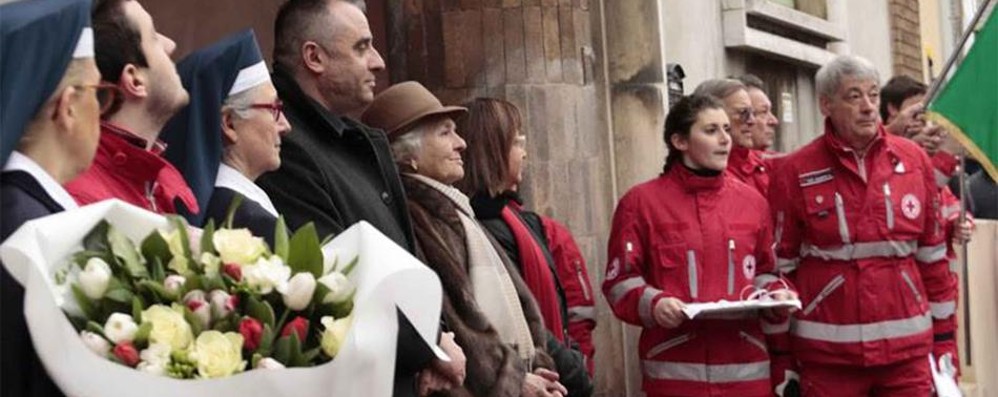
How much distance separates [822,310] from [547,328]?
7.74 ft

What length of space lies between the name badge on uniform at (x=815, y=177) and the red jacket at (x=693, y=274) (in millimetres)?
458

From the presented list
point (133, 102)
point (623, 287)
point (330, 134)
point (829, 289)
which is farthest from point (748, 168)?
point (133, 102)

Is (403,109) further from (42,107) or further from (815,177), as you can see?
(815,177)

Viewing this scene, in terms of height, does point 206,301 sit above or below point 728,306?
above

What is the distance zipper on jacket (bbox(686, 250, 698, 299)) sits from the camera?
30.9 ft

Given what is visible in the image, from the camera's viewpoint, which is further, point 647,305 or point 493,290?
point 647,305

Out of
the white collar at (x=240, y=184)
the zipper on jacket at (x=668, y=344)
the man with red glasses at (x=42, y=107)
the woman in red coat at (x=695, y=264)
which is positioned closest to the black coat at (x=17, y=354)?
the man with red glasses at (x=42, y=107)

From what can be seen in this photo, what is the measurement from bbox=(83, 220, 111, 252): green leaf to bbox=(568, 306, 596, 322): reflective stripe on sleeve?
209 inches

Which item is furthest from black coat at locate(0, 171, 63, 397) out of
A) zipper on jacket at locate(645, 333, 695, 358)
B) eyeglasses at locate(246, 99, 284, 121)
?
zipper on jacket at locate(645, 333, 695, 358)

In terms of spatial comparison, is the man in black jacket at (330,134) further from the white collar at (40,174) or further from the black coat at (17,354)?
the black coat at (17,354)

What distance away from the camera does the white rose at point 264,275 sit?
13.7 ft

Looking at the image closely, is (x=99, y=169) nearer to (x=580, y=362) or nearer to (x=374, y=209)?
(x=374, y=209)

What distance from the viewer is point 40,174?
167 inches

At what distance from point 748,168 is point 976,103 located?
1120 mm
